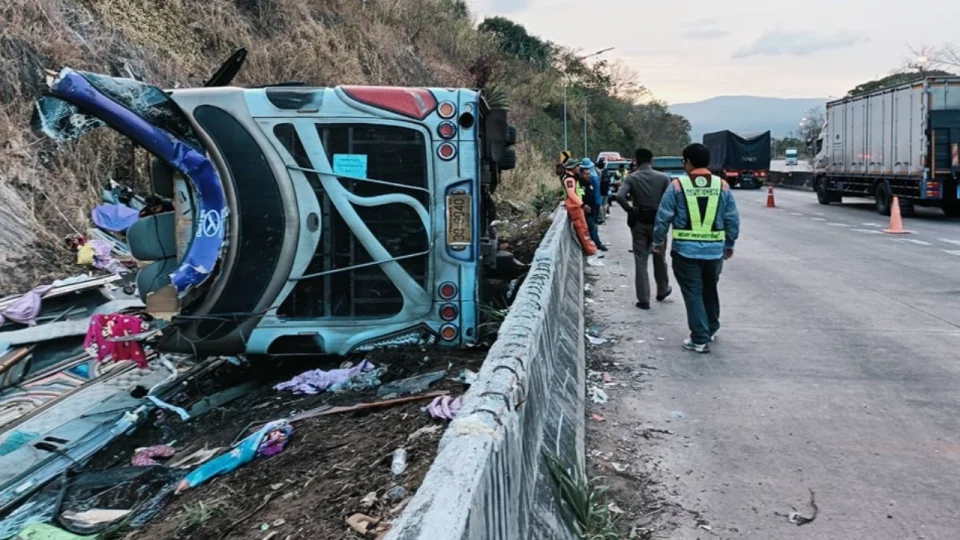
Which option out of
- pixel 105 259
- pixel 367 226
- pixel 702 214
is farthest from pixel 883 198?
pixel 367 226

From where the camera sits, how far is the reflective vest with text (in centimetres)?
750

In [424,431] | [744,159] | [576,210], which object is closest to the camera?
[424,431]

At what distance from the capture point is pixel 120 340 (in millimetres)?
6102

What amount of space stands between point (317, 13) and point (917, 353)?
20.3 metres

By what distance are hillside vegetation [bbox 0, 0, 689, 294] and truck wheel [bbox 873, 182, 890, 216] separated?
32.5 ft

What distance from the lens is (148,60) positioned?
1528 cm

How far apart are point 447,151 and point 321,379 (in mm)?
1920

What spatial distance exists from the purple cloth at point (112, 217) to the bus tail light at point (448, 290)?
23.9 ft

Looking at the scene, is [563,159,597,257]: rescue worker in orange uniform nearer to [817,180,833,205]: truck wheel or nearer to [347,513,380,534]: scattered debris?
[347,513,380,534]: scattered debris

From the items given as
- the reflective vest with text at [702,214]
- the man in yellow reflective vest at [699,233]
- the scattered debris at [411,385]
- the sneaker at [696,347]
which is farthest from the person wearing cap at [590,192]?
the scattered debris at [411,385]

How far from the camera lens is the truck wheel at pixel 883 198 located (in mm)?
22719

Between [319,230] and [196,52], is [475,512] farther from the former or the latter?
[196,52]

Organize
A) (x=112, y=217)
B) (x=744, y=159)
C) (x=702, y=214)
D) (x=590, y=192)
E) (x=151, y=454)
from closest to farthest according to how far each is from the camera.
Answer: (x=151, y=454)
(x=702, y=214)
(x=112, y=217)
(x=590, y=192)
(x=744, y=159)

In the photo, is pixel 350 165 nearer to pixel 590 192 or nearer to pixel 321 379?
pixel 321 379
